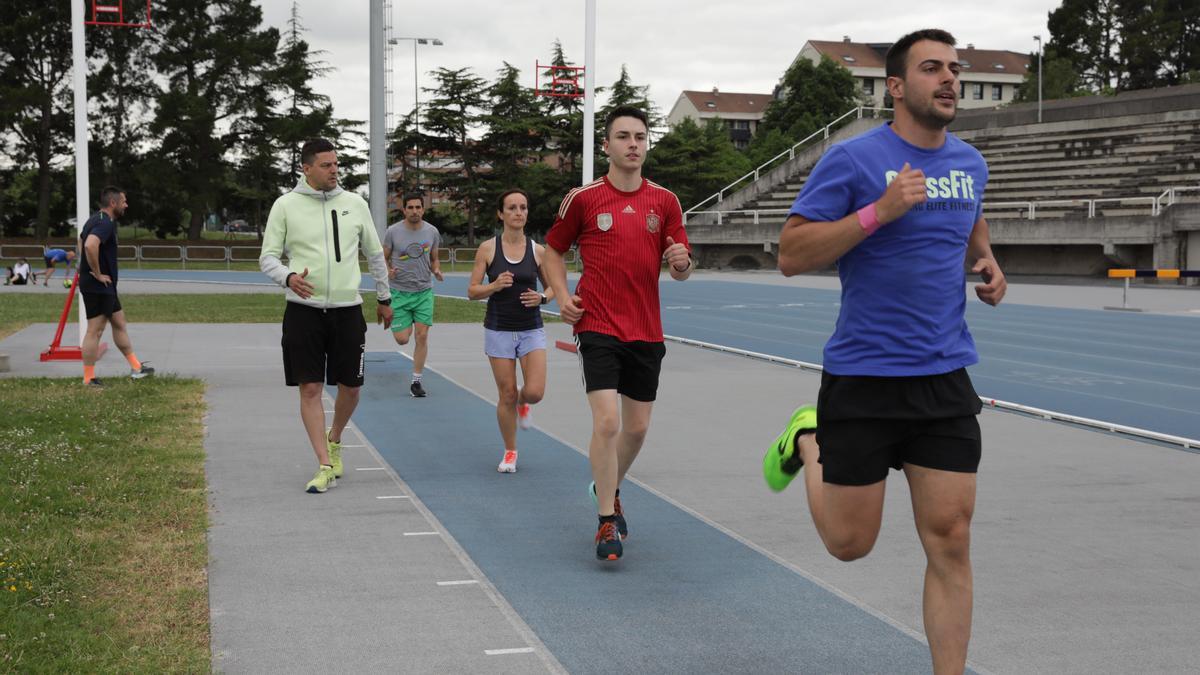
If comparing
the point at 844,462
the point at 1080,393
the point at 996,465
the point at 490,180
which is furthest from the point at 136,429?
the point at 490,180

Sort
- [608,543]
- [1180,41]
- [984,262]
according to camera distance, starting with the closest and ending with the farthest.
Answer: [984,262] → [608,543] → [1180,41]

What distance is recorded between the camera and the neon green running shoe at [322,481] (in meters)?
7.36

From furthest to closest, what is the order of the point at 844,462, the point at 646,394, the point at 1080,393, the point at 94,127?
1. the point at 94,127
2. the point at 1080,393
3. the point at 646,394
4. the point at 844,462

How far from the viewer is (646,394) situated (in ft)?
20.3

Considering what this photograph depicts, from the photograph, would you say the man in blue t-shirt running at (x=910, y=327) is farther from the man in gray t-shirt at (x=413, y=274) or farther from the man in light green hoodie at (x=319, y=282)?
the man in gray t-shirt at (x=413, y=274)

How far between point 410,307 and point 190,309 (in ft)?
40.7

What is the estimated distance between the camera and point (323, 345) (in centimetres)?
760

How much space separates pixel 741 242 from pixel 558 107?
20911 millimetres

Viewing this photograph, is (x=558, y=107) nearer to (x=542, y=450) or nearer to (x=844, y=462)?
(x=542, y=450)

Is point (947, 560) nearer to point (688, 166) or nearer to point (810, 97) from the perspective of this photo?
point (688, 166)

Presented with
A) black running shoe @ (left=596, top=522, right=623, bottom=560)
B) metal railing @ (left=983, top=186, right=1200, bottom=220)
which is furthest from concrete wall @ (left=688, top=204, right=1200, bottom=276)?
black running shoe @ (left=596, top=522, right=623, bottom=560)

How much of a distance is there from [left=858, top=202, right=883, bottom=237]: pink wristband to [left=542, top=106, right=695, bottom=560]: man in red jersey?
7.13 feet

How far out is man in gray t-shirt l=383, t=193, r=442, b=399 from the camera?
40.1ft

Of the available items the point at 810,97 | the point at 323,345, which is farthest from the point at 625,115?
the point at 810,97
